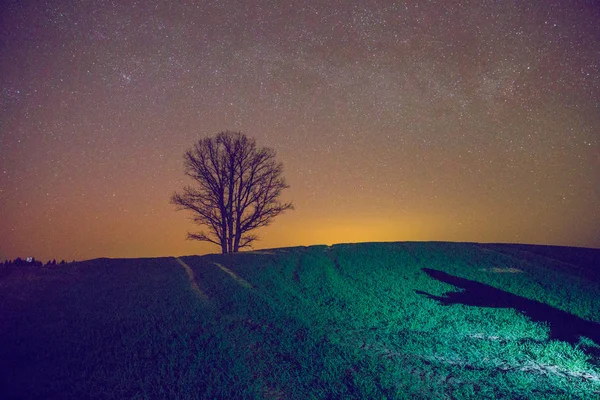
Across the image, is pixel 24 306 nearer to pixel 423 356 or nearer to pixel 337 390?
pixel 337 390

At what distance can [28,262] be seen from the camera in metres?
16.7

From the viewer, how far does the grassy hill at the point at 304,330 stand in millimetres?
6684

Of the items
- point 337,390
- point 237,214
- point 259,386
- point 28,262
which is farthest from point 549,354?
point 237,214

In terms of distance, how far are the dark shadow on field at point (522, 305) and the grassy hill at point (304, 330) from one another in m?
0.06

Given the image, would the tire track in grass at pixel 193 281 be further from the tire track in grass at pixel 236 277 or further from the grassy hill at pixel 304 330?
the tire track in grass at pixel 236 277

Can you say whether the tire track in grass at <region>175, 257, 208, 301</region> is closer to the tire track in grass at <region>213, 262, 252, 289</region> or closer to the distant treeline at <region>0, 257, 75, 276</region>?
the tire track in grass at <region>213, 262, 252, 289</region>

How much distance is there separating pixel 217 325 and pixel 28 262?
41.0ft

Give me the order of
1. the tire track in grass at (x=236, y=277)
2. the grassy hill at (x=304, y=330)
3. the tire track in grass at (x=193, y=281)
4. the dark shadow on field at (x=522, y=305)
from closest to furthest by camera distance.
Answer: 1. the grassy hill at (x=304, y=330)
2. the dark shadow on field at (x=522, y=305)
3. the tire track in grass at (x=193, y=281)
4. the tire track in grass at (x=236, y=277)

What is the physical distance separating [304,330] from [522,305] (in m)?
7.23

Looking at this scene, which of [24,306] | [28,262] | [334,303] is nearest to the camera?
[24,306]

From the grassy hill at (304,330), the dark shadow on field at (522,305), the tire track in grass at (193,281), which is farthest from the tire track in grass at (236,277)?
the dark shadow on field at (522,305)

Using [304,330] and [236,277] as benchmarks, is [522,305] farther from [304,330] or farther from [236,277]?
[236,277]

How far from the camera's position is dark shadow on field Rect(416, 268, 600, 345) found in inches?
384

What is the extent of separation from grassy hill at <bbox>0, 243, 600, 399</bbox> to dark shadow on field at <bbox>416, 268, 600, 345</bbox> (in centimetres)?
6
